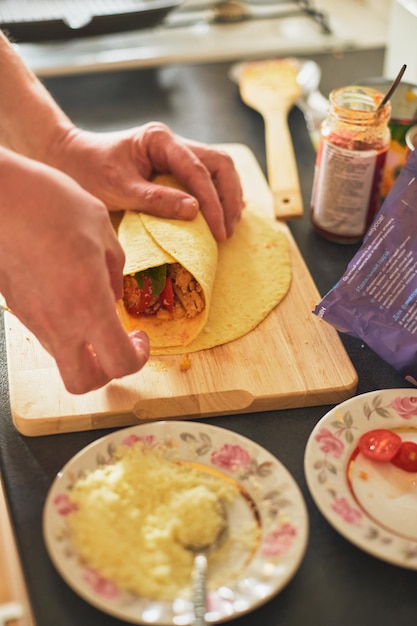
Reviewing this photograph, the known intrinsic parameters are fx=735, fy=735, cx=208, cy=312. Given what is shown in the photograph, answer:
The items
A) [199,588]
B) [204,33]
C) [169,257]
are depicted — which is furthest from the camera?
[204,33]

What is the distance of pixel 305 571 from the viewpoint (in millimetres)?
813

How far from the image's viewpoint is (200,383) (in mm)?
1040

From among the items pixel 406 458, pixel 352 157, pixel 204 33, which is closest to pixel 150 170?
pixel 352 157

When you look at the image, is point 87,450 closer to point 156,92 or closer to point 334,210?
point 334,210

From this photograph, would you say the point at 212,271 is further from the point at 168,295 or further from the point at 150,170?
the point at 150,170

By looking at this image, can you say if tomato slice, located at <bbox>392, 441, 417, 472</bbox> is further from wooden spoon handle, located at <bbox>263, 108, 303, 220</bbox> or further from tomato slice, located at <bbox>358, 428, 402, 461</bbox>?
wooden spoon handle, located at <bbox>263, 108, 303, 220</bbox>

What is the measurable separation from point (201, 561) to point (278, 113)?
118cm

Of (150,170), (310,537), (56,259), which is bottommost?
(310,537)

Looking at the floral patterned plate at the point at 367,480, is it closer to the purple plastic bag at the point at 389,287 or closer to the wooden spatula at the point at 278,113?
the purple plastic bag at the point at 389,287

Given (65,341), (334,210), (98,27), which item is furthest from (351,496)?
(98,27)

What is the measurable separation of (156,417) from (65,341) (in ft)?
0.78

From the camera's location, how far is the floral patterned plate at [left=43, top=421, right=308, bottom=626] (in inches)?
27.9

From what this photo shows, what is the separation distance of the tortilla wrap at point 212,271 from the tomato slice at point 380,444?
29 centimetres

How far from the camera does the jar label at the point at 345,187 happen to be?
1225 millimetres
